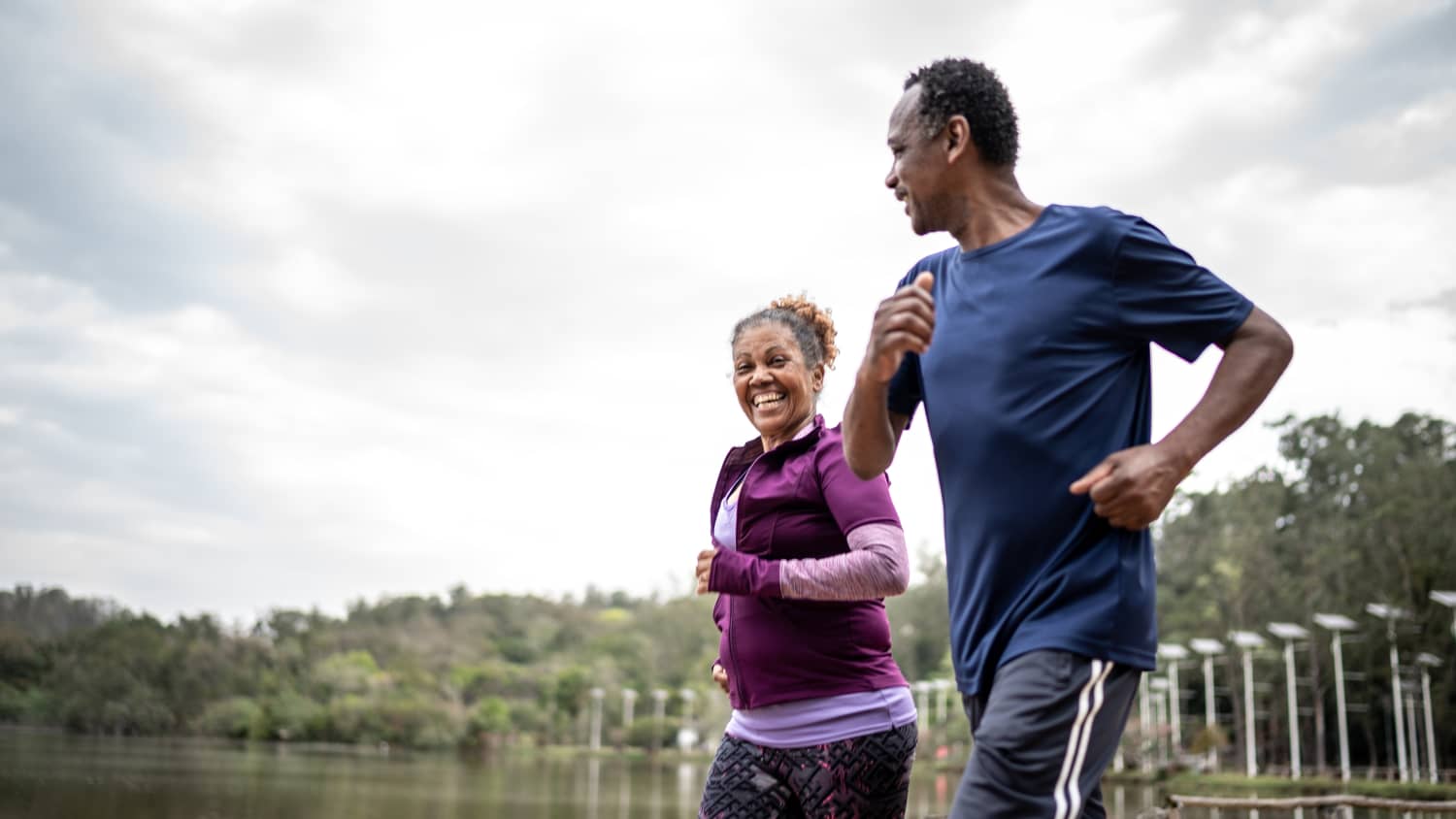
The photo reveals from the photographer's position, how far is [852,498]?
2.62 m

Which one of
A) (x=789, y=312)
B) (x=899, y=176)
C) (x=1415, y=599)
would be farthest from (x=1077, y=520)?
(x=1415, y=599)

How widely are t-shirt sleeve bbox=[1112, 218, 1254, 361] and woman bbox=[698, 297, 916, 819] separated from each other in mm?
800

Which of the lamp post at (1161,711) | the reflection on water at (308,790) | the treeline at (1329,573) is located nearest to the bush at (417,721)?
the reflection on water at (308,790)

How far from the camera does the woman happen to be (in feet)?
8.38

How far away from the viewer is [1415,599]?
42.0 metres

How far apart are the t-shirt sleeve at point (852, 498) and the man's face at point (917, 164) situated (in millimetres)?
605

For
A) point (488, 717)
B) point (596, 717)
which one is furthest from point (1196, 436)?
point (596, 717)

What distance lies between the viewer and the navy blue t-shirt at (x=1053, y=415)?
184 centimetres

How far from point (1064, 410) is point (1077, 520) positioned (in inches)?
7.3

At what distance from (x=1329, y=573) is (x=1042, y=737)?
1920 inches

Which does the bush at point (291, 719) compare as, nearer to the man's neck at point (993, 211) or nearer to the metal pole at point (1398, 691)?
the metal pole at point (1398, 691)

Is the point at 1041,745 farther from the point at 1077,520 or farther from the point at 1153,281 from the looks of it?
the point at 1153,281

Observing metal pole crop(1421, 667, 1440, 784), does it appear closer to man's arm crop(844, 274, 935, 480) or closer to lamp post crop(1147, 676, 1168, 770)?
lamp post crop(1147, 676, 1168, 770)

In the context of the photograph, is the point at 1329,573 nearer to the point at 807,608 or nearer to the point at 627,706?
the point at 627,706
